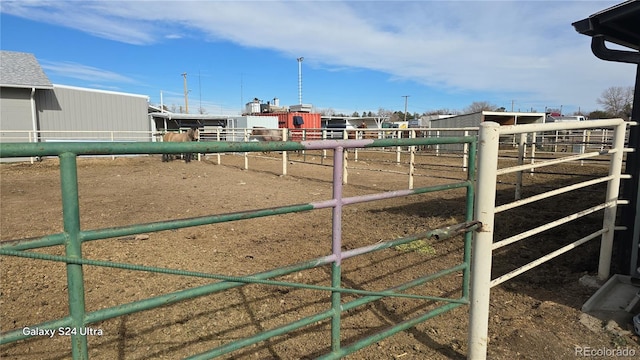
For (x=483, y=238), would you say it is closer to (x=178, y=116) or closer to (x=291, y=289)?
(x=291, y=289)

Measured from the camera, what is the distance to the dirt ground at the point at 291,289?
2.47 meters

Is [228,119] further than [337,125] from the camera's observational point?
No

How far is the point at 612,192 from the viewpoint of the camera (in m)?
3.16

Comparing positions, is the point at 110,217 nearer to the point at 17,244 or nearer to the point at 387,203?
the point at 387,203

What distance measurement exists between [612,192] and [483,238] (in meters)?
1.75

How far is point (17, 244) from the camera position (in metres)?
1.11

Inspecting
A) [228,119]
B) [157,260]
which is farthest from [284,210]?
[228,119]

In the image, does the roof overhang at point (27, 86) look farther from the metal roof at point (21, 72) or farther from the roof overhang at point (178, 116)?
the roof overhang at point (178, 116)

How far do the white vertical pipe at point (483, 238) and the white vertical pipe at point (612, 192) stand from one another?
1643mm

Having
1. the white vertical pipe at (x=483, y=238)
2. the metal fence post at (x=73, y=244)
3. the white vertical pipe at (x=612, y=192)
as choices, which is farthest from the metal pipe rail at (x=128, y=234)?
the white vertical pipe at (x=612, y=192)

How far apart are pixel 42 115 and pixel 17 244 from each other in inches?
733

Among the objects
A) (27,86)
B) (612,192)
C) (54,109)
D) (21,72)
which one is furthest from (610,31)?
(21,72)

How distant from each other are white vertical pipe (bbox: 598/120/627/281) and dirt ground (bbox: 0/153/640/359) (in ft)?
0.79

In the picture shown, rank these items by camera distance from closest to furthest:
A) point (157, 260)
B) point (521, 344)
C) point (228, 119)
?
point (521, 344)
point (157, 260)
point (228, 119)
